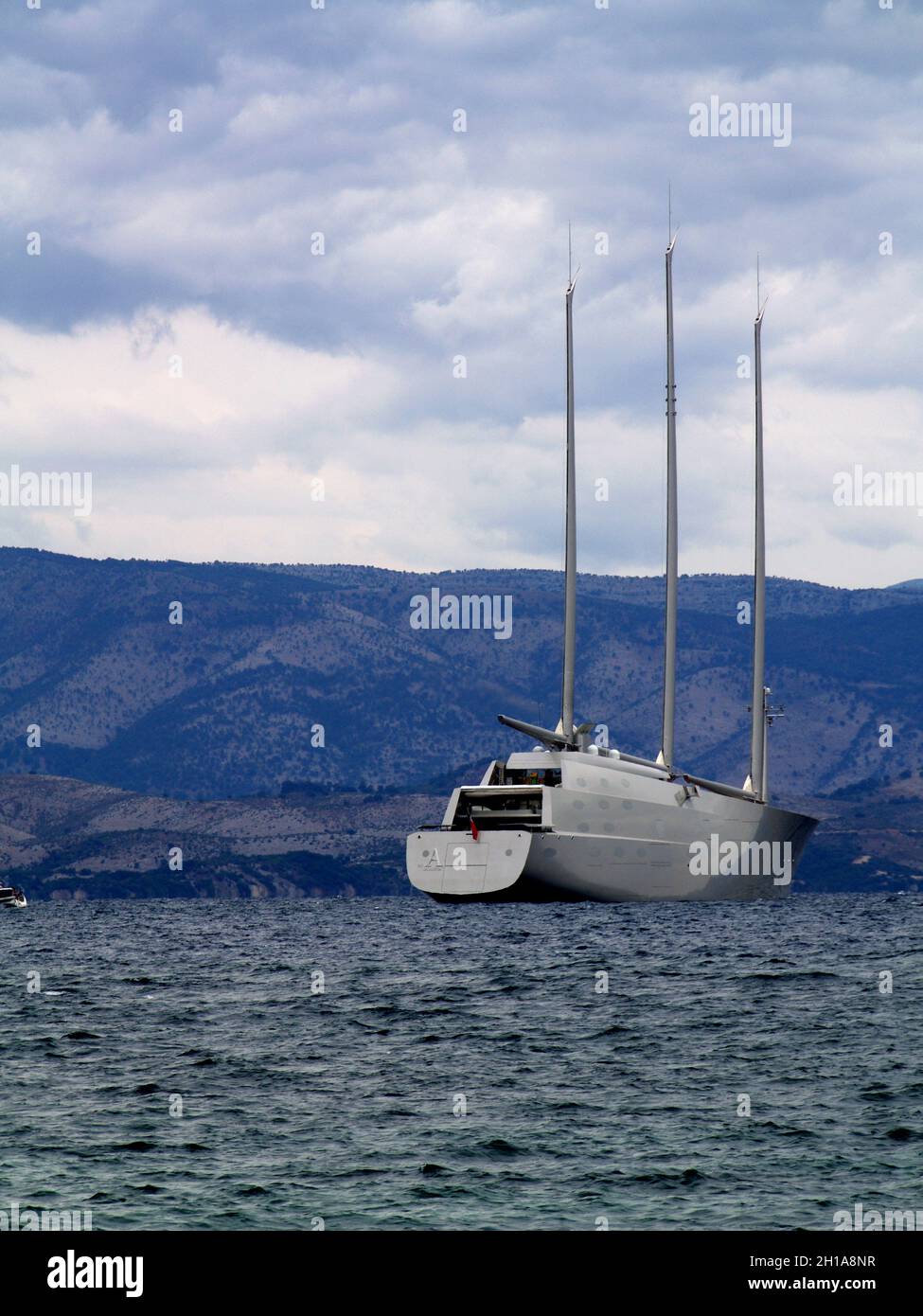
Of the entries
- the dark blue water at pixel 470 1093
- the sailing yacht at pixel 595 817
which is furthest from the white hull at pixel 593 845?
→ the dark blue water at pixel 470 1093

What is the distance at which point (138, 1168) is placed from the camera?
27.8 metres

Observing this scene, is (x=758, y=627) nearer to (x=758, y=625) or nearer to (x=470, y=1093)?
(x=758, y=625)

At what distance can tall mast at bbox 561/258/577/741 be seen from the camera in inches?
4838

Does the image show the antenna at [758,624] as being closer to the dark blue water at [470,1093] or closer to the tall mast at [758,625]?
the tall mast at [758,625]

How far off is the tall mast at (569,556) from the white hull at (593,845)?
17.6 ft

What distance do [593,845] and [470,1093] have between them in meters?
83.1

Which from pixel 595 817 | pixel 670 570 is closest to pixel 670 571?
pixel 670 570

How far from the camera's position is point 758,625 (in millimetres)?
129250

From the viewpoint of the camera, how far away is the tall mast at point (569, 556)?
122894 mm

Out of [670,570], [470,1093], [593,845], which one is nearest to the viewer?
[470,1093]

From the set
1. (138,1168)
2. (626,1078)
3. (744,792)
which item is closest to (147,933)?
(744,792)

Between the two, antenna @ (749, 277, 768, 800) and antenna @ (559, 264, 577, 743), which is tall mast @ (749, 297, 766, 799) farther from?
antenna @ (559, 264, 577, 743)
